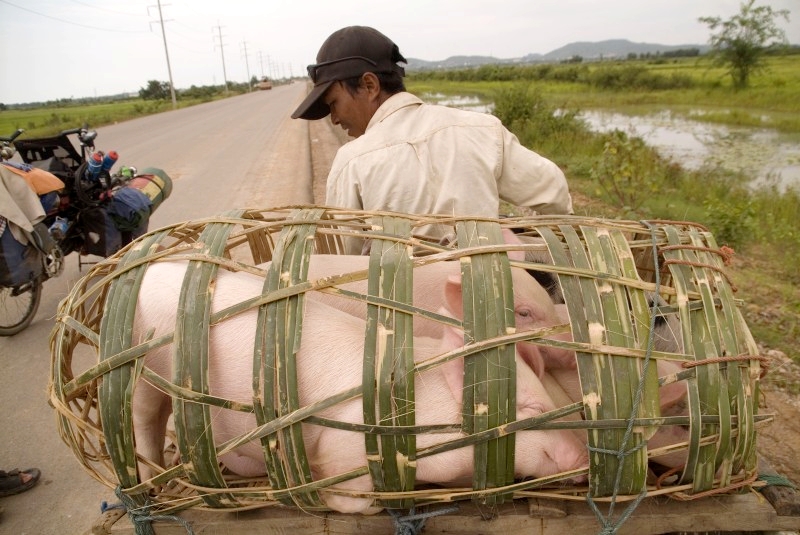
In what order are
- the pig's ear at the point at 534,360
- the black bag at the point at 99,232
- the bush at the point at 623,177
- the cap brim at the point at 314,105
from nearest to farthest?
1. the pig's ear at the point at 534,360
2. the cap brim at the point at 314,105
3. the black bag at the point at 99,232
4. the bush at the point at 623,177

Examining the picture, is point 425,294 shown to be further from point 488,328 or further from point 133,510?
point 133,510

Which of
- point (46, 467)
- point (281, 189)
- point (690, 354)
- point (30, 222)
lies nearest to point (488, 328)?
point (690, 354)

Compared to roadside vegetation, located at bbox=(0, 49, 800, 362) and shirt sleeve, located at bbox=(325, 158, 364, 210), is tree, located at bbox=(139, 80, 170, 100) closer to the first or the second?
roadside vegetation, located at bbox=(0, 49, 800, 362)

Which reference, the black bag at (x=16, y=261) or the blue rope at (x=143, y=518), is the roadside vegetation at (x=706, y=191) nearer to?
the blue rope at (x=143, y=518)

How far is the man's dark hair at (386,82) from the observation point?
2.42 meters

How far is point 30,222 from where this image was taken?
3.48m

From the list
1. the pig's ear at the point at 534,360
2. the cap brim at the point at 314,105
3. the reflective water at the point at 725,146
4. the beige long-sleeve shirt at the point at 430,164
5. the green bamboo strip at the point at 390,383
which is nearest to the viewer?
the green bamboo strip at the point at 390,383

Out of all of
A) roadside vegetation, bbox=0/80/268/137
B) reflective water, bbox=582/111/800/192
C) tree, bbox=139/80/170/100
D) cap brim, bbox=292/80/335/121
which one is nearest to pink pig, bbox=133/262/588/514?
cap brim, bbox=292/80/335/121

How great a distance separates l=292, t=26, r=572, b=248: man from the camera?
7.27 ft

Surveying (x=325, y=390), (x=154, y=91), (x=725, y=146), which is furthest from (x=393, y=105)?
(x=154, y=91)

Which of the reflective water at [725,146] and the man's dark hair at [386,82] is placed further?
the reflective water at [725,146]

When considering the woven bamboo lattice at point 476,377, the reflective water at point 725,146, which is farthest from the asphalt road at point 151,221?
the reflective water at point 725,146

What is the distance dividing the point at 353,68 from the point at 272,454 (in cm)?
173

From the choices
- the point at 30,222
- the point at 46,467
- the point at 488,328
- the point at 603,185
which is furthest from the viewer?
the point at 603,185
